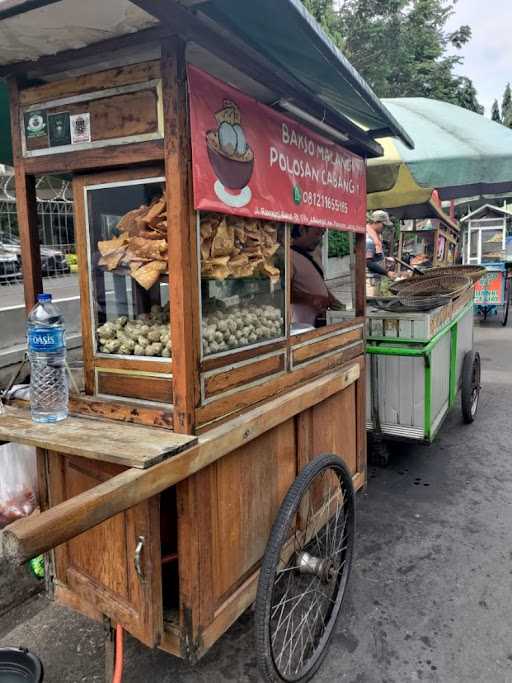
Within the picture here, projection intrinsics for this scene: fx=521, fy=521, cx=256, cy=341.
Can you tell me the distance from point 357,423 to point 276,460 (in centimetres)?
108

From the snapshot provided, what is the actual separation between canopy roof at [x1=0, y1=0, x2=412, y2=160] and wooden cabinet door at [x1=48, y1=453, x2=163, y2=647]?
137cm

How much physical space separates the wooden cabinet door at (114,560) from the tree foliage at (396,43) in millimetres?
18608

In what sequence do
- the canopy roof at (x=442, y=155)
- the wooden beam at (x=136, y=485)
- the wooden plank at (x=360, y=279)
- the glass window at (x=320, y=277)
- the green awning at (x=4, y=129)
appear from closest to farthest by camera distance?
the wooden beam at (x=136, y=485) → the green awning at (x=4, y=129) → the glass window at (x=320, y=277) → the wooden plank at (x=360, y=279) → the canopy roof at (x=442, y=155)

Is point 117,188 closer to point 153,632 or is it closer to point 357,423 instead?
point 153,632

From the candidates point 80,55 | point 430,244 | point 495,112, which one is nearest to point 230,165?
point 80,55

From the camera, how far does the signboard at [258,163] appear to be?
1.69m

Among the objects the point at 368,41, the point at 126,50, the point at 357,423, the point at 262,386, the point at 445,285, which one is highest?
the point at 368,41

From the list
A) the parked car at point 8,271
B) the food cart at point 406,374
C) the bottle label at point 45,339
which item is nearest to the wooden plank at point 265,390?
the bottle label at point 45,339

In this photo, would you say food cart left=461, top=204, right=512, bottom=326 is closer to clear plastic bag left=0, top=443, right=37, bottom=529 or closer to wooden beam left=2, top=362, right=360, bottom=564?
wooden beam left=2, top=362, right=360, bottom=564

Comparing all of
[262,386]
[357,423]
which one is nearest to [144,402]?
[262,386]

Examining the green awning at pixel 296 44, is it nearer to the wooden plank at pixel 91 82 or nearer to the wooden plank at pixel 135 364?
the wooden plank at pixel 91 82

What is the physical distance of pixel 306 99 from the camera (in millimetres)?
2209

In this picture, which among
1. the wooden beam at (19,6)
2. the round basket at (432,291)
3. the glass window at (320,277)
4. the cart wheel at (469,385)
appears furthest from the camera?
the cart wheel at (469,385)

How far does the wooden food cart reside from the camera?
1.62m
